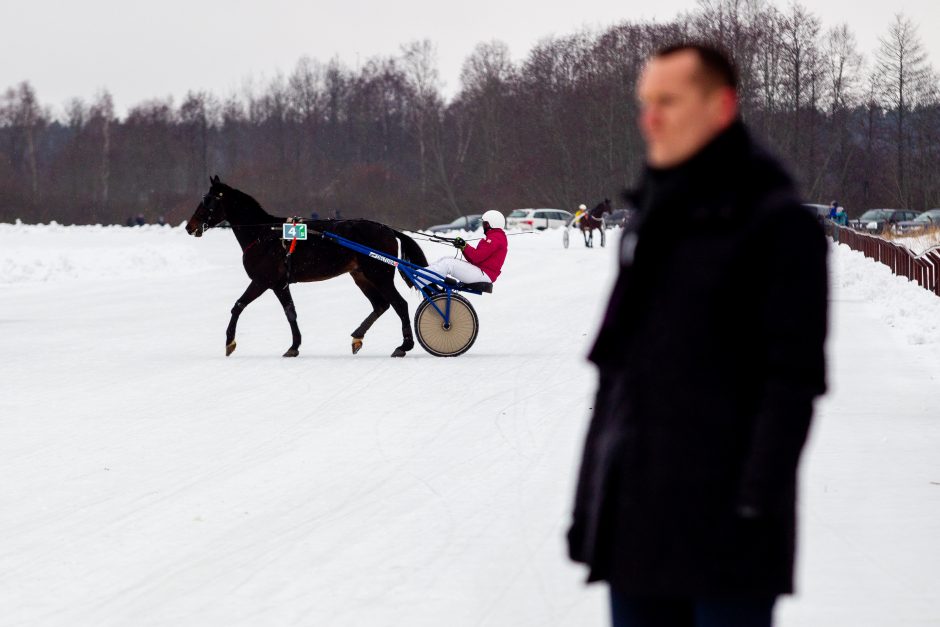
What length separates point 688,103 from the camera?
2.81 m

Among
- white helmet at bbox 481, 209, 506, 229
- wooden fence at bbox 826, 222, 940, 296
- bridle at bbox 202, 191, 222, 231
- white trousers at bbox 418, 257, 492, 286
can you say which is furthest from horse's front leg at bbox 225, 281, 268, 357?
wooden fence at bbox 826, 222, 940, 296

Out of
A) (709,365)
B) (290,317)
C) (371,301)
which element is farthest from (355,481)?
(371,301)

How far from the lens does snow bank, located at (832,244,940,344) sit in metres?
16.7

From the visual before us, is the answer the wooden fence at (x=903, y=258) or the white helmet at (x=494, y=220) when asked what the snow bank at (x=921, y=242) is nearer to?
the wooden fence at (x=903, y=258)

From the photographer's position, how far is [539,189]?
295 ft

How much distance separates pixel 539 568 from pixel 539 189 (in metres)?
84.5

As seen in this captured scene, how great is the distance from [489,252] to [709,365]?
11527mm

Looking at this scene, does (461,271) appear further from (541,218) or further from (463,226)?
(541,218)

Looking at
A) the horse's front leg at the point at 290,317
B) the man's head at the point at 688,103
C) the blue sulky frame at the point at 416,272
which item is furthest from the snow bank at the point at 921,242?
the man's head at the point at 688,103

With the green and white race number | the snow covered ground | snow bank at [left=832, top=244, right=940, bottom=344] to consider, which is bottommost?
the snow covered ground

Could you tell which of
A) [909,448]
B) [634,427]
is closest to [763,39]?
[909,448]

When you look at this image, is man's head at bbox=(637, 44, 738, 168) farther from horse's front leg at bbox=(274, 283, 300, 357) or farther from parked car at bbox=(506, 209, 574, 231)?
parked car at bbox=(506, 209, 574, 231)

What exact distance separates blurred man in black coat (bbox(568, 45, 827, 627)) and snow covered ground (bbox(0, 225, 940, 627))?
2542mm

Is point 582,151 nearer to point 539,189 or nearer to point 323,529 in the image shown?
point 539,189
